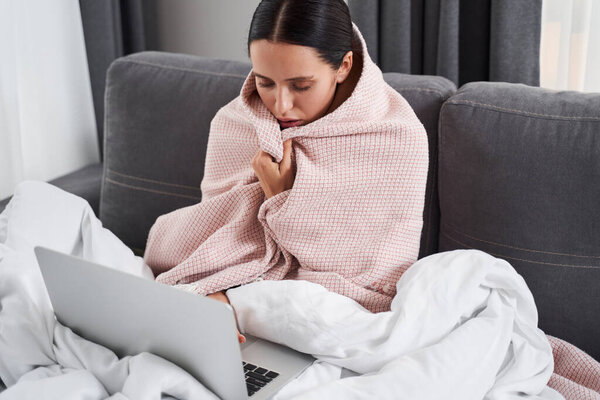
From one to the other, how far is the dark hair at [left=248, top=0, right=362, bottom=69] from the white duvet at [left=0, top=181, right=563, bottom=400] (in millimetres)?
442

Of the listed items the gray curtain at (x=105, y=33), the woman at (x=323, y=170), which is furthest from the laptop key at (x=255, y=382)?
the gray curtain at (x=105, y=33)

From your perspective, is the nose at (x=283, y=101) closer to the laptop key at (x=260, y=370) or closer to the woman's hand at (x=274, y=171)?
the woman's hand at (x=274, y=171)

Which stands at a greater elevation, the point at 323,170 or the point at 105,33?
the point at 105,33

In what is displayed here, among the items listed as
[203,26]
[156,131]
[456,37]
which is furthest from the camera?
[203,26]

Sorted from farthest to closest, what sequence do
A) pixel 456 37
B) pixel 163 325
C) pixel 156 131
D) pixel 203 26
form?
1. pixel 203 26
2. pixel 456 37
3. pixel 156 131
4. pixel 163 325

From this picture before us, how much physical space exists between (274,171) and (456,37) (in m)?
0.80

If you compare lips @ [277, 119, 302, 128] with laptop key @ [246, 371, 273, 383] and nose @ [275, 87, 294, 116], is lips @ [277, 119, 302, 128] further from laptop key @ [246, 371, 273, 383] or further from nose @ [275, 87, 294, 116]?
laptop key @ [246, 371, 273, 383]

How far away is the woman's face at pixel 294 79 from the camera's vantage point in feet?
4.32

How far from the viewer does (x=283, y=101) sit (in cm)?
136

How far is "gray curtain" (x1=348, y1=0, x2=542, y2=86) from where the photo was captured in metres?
1.87

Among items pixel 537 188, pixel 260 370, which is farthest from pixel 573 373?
pixel 260 370

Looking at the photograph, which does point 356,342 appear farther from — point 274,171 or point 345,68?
point 345,68

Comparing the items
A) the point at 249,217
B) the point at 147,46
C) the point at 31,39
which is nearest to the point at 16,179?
the point at 31,39

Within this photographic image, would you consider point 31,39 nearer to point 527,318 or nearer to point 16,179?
point 16,179
